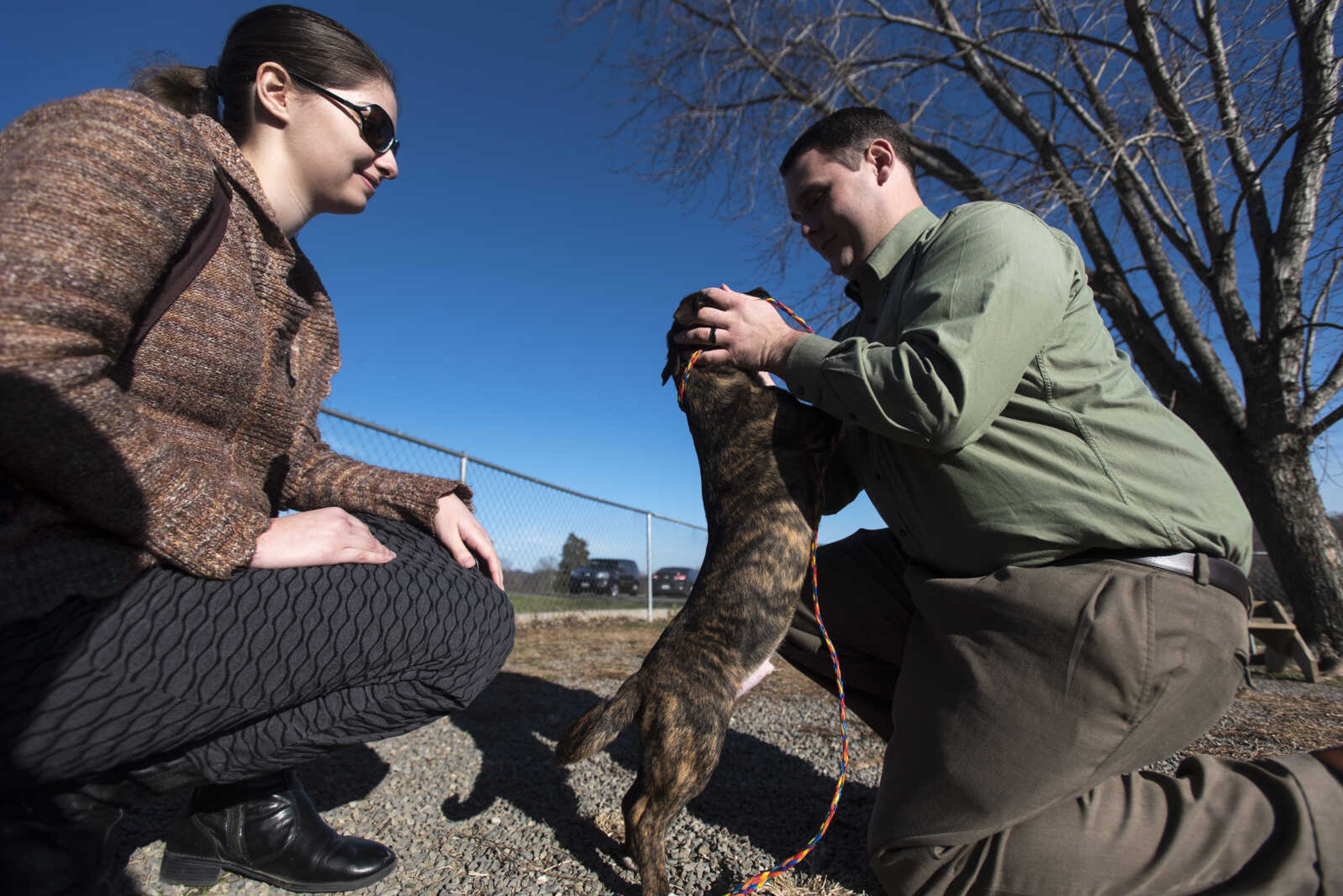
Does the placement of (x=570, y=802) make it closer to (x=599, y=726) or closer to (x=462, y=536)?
(x=599, y=726)

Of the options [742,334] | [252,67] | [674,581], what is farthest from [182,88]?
[674,581]

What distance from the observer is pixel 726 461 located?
275cm

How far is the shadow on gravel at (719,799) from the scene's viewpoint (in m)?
2.32

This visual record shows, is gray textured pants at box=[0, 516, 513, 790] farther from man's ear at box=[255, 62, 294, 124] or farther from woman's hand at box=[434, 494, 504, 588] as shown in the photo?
man's ear at box=[255, 62, 294, 124]

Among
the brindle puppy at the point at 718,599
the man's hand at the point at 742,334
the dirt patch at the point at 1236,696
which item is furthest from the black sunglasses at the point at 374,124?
the dirt patch at the point at 1236,696

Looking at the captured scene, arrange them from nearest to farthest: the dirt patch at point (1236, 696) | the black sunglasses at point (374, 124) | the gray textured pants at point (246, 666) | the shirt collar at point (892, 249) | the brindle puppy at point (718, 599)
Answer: the gray textured pants at point (246, 666) → the black sunglasses at point (374, 124) → the brindle puppy at point (718, 599) → the shirt collar at point (892, 249) → the dirt patch at point (1236, 696)

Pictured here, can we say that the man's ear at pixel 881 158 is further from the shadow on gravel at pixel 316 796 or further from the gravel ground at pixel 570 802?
the shadow on gravel at pixel 316 796

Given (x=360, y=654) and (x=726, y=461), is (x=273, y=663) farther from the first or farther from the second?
(x=726, y=461)

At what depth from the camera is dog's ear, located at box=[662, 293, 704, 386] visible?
2.95 m

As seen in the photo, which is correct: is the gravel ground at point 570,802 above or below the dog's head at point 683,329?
below

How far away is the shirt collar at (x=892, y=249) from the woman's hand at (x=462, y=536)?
1653mm

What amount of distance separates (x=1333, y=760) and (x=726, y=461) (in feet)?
6.21

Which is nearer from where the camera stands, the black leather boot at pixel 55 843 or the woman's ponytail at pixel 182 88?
the black leather boot at pixel 55 843

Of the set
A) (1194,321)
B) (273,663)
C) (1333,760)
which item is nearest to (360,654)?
(273,663)
